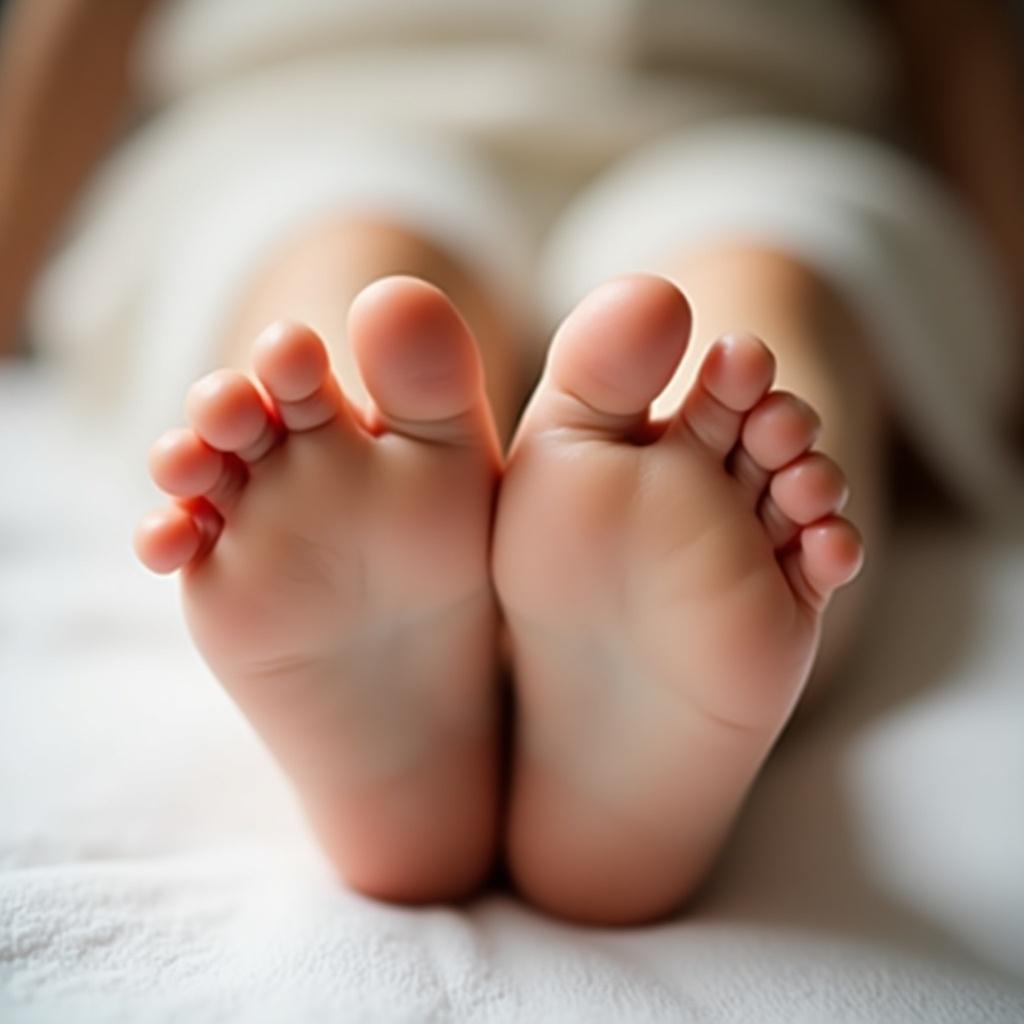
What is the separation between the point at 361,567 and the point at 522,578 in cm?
6

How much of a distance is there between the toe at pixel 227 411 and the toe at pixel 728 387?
154 millimetres

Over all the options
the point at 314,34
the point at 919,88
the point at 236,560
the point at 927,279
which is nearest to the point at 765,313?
the point at 927,279

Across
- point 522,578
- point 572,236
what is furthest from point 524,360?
point 522,578

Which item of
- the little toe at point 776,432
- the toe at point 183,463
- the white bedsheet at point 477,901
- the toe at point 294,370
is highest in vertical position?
the little toe at point 776,432

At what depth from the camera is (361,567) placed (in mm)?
438

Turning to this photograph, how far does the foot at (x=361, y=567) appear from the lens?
41cm

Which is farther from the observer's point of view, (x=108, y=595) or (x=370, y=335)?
(x=108, y=595)

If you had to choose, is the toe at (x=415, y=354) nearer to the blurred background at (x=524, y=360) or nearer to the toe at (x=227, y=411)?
the toe at (x=227, y=411)

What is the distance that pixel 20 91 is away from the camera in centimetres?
116

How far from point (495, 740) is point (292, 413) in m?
0.16

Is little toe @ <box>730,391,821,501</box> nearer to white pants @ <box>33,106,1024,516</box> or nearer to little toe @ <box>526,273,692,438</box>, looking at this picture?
little toe @ <box>526,273,692,438</box>

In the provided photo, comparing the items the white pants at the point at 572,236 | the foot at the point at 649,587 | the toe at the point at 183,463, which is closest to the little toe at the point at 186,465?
the toe at the point at 183,463

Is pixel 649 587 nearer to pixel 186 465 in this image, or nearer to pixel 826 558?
pixel 826 558

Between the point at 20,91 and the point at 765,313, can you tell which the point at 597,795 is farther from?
the point at 20,91
